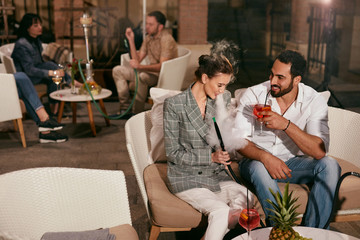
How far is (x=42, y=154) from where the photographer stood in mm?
4477

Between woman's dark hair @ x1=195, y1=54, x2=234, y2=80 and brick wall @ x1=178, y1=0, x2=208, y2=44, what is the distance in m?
4.90

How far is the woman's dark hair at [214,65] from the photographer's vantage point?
252 centimetres

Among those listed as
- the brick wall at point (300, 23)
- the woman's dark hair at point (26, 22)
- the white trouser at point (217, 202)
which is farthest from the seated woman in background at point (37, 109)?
the brick wall at point (300, 23)

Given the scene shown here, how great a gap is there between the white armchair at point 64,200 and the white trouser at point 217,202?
0.42 meters

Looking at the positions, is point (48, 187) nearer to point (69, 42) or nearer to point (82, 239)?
point (82, 239)

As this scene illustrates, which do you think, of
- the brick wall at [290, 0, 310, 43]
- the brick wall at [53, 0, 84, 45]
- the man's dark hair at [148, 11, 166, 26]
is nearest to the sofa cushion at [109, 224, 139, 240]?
the man's dark hair at [148, 11, 166, 26]

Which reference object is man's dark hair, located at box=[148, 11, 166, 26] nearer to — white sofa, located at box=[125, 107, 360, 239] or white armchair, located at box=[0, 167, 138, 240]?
white sofa, located at box=[125, 107, 360, 239]

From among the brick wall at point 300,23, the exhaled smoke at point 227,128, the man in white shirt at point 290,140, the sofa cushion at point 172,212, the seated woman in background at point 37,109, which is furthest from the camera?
the brick wall at point 300,23

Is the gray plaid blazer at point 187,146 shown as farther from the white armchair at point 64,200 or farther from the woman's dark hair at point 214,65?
the white armchair at point 64,200

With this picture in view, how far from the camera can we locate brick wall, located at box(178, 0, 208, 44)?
7.32 meters

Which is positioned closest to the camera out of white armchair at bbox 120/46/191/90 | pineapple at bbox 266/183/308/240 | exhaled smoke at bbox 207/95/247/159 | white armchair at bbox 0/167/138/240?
pineapple at bbox 266/183/308/240

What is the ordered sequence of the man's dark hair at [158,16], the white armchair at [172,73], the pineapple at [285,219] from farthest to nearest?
the man's dark hair at [158,16] → the white armchair at [172,73] → the pineapple at [285,219]

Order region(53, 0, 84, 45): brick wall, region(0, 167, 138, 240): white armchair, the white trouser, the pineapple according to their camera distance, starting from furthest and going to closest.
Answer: region(53, 0, 84, 45): brick wall
the white trouser
region(0, 167, 138, 240): white armchair
the pineapple

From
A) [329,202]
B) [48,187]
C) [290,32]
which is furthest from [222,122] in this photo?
[290,32]
